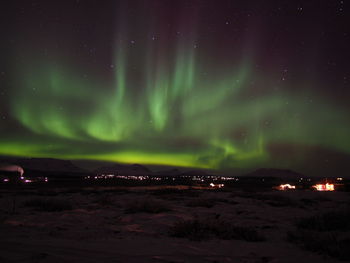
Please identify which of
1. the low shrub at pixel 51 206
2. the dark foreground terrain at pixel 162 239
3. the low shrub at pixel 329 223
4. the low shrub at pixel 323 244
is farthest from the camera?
the low shrub at pixel 51 206

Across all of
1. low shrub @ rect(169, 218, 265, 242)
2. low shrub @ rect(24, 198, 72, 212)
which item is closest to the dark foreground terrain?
low shrub @ rect(169, 218, 265, 242)

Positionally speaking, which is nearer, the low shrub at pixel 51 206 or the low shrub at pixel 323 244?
the low shrub at pixel 323 244

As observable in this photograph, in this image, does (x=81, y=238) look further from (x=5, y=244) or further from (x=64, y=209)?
(x=64, y=209)

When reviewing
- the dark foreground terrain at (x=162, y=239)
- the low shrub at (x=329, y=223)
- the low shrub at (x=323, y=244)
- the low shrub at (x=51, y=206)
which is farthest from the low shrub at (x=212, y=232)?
the low shrub at (x=51, y=206)

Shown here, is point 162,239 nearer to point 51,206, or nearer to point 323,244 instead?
point 323,244

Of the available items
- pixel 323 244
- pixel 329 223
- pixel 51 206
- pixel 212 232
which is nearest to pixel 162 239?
pixel 212 232

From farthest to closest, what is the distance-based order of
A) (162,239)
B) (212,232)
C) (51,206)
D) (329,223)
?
(51,206), (329,223), (212,232), (162,239)

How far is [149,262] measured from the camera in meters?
5.05

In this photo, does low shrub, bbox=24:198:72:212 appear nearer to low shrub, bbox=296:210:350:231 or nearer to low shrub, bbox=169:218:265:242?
low shrub, bbox=169:218:265:242

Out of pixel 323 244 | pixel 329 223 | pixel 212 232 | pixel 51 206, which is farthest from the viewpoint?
pixel 51 206

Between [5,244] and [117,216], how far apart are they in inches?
214

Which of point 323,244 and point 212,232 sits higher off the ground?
point 323,244

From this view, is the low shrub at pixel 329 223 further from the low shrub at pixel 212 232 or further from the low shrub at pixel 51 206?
the low shrub at pixel 51 206

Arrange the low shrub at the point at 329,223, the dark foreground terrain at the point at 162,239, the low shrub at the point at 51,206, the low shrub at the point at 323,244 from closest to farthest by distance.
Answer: the dark foreground terrain at the point at 162,239 → the low shrub at the point at 323,244 → the low shrub at the point at 329,223 → the low shrub at the point at 51,206
